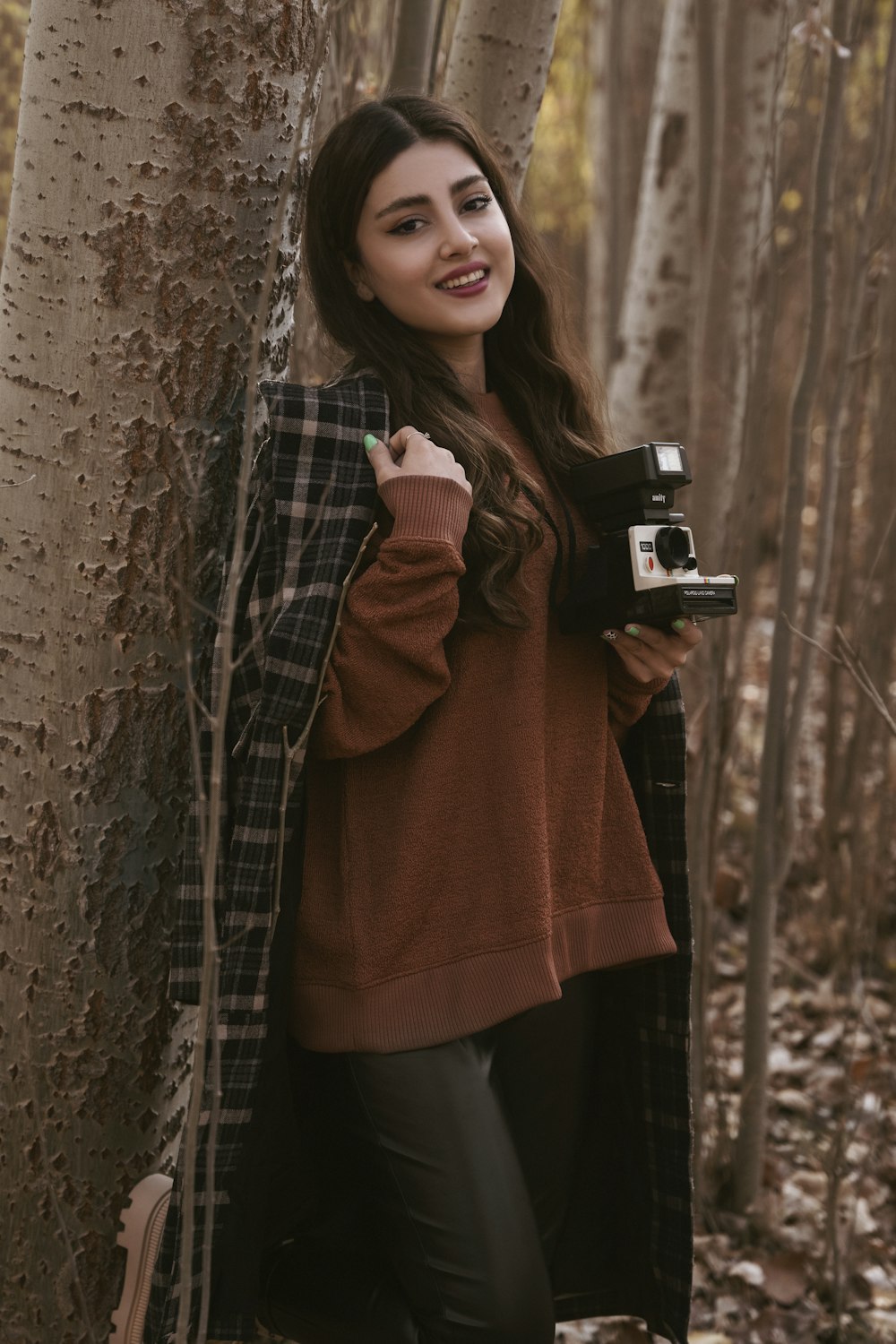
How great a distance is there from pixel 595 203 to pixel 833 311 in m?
2.67

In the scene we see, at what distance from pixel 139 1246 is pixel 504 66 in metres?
2.28

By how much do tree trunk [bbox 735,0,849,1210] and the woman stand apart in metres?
0.86

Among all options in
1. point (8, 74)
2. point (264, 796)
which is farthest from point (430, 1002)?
point (8, 74)

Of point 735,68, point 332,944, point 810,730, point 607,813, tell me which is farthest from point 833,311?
point 332,944

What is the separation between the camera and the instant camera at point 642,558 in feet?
5.88

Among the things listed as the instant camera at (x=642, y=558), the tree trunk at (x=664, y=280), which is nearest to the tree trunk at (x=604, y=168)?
the tree trunk at (x=664, y=280)

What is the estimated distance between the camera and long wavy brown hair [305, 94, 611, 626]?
180cm

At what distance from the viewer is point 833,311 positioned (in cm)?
563

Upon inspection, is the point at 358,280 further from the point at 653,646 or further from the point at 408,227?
the point at 653,646

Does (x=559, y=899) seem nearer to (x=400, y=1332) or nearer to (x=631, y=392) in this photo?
(x=400, y=1332)

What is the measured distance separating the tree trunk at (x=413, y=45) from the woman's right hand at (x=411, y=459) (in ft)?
3.74

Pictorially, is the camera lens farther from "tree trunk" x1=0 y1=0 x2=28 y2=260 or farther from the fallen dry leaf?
"tree trunk" x1=0 y1=0 x2=28 y2=260

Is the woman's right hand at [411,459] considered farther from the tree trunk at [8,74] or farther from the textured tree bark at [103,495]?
the tree trunk at [8,74]

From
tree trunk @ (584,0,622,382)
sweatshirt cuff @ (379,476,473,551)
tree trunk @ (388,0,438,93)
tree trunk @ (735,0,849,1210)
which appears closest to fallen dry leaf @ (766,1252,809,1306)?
tree trunk @ (735,0,849,1210)
